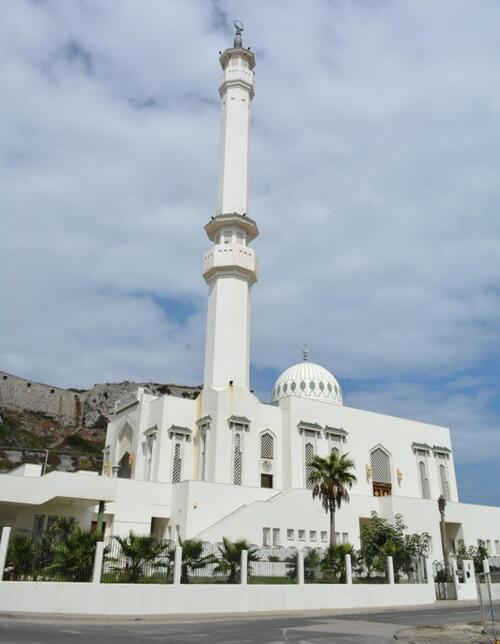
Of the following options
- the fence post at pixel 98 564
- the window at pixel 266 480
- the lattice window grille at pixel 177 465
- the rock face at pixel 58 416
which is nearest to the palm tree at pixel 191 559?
the fence post at pixel 98 564

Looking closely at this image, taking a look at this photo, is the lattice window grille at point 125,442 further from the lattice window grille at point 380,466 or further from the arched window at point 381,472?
the lattice window grille at point 380,466

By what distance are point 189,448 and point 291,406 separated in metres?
6.76

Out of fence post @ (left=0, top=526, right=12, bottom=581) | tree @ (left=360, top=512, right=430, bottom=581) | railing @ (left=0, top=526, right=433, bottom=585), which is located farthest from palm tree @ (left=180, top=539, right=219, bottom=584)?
tree @ (left=360, top=512, right=430, bottom=581)

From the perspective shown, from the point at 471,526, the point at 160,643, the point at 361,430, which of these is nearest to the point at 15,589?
the point at 160,643

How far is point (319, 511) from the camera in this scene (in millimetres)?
32438

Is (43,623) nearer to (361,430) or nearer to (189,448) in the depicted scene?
(189,448)

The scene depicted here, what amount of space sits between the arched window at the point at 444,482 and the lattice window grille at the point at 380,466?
5543 millimetres

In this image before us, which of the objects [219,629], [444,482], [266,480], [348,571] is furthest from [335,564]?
[444,482]

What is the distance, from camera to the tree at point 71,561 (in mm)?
16688

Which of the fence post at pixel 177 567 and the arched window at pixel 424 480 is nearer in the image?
the fence post at pixel 177 567

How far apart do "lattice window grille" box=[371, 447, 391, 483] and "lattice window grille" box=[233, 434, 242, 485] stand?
36.7 ft

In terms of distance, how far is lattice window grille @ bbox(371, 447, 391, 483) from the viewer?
132ft

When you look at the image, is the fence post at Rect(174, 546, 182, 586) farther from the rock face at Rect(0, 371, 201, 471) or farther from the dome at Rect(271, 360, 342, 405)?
the rock face at Rect(0, 371, 201, 471)

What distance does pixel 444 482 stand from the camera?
44062 mm
